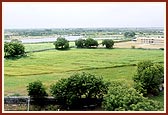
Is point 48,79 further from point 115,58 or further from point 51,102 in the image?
point 115,58

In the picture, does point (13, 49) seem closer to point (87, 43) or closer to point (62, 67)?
point (62, 67)

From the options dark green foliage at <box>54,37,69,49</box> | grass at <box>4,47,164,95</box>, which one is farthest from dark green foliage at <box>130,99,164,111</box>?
dark green foliage at <box>54,37,69,49</box>

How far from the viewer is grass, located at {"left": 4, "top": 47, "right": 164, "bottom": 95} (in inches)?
559

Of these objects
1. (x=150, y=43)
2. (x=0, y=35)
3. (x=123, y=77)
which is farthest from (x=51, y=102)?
(x=150, y=43)

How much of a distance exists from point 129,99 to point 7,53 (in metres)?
14.5

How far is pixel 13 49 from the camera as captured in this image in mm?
20750

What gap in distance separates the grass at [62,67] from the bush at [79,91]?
1.98 meters

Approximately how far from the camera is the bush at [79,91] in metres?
10.1

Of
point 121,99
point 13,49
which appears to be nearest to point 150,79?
point 121,99

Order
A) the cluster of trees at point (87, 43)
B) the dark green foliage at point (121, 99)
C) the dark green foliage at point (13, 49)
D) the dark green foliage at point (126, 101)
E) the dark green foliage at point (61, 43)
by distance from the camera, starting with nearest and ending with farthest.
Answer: the dark green foliage at point (126, 101) < the dark green foliage at point (121, 99) < the dark green foliage at point (13, 49) < the dark green foliage at point (61, 43) < the cluster of trees at point (87, 43)

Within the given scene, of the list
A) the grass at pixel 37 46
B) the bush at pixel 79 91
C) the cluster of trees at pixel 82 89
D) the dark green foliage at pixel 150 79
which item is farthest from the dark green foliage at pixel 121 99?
the grass at pixel 37 46

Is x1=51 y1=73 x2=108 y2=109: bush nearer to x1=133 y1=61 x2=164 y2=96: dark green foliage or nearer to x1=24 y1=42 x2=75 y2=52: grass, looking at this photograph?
x1=133 y1=61 x2=164 y2=96: dark green foliage

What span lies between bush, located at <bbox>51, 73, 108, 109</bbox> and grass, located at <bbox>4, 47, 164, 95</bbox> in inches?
77.9

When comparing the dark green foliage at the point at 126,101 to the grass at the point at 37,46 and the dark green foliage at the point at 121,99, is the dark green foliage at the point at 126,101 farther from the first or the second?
the grass at the point at 37,46
